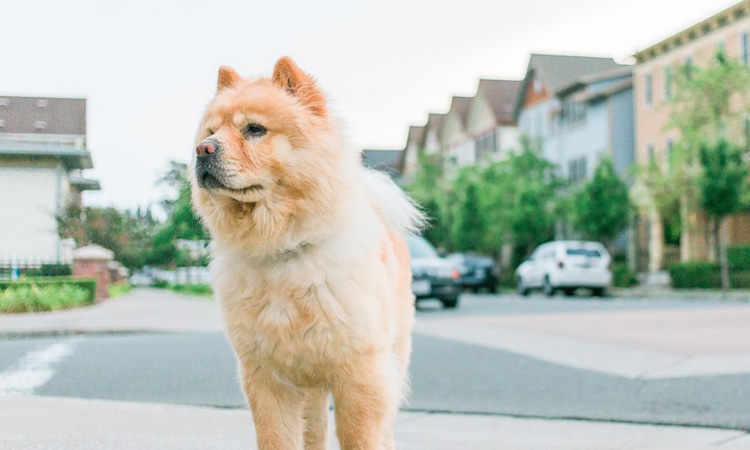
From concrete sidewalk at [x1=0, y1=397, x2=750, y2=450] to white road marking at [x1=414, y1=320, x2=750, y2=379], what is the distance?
8.56 ft

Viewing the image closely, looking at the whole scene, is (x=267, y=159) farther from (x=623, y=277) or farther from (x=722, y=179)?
(x=623, y=277)

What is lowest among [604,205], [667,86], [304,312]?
[304,312]

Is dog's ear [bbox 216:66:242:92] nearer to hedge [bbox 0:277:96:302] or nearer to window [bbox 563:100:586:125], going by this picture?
hedge [bbox 0:277:96:302]

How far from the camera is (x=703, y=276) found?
1152 inches

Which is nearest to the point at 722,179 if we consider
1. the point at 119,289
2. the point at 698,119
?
the point at 698,119

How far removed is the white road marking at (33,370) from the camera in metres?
7.46

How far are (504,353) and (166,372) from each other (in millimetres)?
3935

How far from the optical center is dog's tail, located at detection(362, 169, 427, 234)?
15.8 ft

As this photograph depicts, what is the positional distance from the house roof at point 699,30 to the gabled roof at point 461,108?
21.8 m

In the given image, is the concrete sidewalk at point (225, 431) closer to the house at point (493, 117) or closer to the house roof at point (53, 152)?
the house roof at point (53, 152)

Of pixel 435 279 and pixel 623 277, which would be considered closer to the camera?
pixel 435 279

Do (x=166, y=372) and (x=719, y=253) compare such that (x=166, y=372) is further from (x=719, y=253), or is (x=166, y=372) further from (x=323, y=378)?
(x=719, y=253)

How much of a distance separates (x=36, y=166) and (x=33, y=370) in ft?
11.1

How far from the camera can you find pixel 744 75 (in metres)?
30.0
